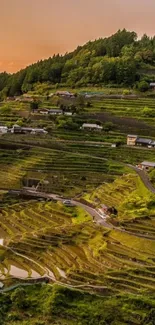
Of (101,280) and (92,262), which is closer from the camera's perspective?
(101,280)

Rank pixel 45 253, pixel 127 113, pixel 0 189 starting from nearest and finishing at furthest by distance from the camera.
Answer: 1. pixel 45 253
2. pixel 0 189
3. pixel 127 113

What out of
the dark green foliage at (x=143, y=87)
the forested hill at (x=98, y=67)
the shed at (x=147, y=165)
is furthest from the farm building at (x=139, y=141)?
the forested hill at (x=98, y=67)

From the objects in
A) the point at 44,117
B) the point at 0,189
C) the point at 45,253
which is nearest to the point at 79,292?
the point at 45,253

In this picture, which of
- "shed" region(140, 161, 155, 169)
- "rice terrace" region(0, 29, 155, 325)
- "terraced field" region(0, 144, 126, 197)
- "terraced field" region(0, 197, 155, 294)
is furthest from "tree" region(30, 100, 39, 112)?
"terraced field" region(0, 197, 155, 294)

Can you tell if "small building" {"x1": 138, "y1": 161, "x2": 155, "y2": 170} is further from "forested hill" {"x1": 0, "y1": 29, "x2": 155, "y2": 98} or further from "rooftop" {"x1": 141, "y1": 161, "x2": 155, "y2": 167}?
"forested hill" {"x1": 0, "y1": 29, "x2": 155, "y2": 98}

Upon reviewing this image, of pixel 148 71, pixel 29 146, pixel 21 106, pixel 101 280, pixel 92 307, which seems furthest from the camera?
pixel 148 71

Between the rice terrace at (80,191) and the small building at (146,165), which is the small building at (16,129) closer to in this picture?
the rice terrace at (80,191)

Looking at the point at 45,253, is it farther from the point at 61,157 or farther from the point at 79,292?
the point at 61,157
